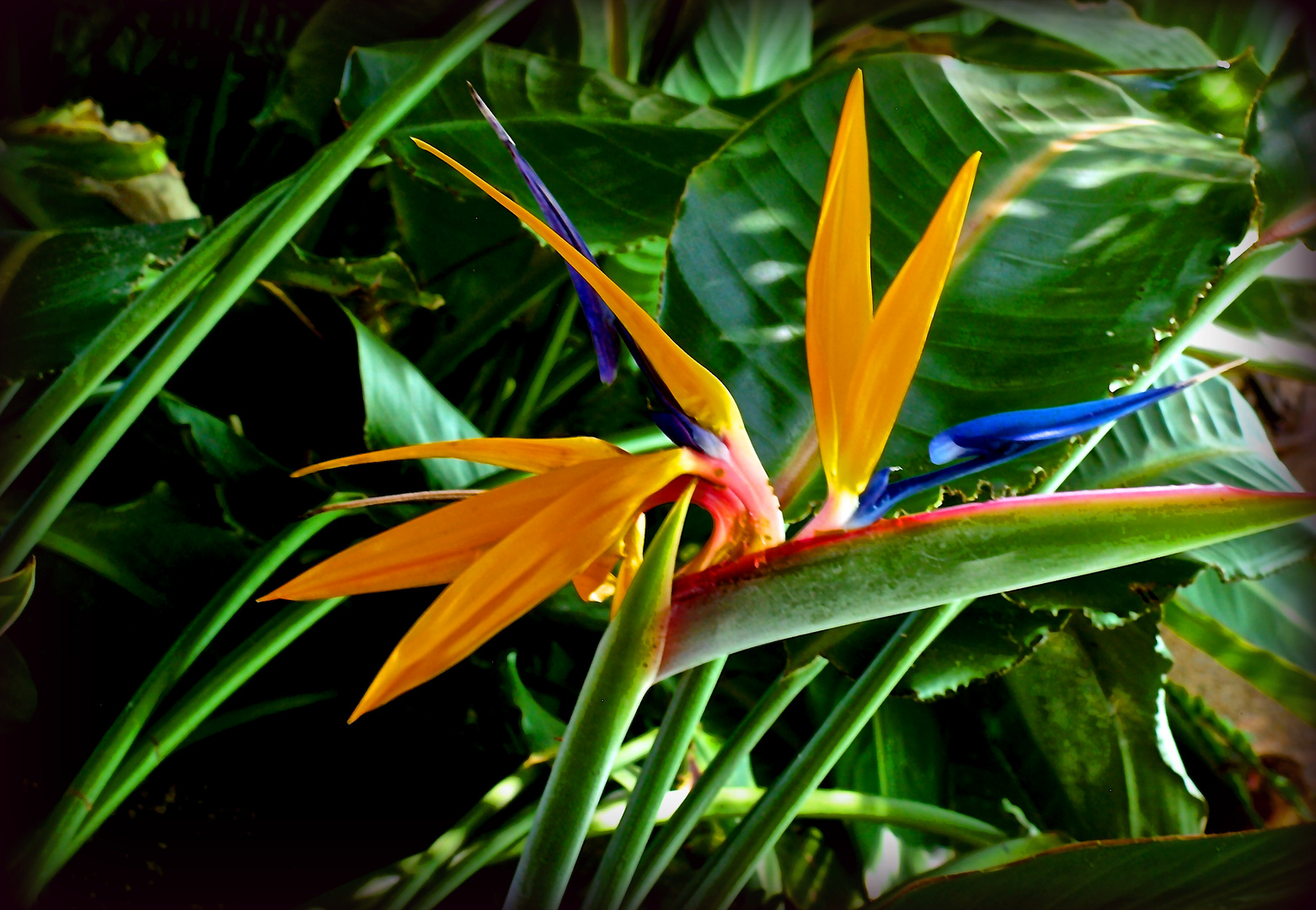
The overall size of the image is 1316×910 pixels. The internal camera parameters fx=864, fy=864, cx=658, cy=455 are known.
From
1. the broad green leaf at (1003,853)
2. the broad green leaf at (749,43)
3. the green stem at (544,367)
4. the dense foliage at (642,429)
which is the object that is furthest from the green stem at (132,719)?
the broad green leaf at (749,43)

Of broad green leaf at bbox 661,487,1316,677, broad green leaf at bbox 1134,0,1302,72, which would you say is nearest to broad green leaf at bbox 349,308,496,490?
broad green leaf at bbox 661,487,1316,677

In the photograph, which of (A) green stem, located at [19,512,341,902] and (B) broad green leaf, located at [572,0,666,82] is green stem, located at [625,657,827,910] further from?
(B) broad green leaf, located at [572,0,666,82]

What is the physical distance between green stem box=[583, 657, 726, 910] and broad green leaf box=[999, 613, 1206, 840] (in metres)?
0.29

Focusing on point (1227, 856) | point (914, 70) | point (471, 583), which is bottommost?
point (1227, 856)


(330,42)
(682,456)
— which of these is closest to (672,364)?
(682,456)

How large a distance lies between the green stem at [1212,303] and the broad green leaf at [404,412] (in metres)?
0.25

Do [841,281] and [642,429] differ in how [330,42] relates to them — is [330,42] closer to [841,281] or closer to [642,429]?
[642,429]

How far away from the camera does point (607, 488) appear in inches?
7.8

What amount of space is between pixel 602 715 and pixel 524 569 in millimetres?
41

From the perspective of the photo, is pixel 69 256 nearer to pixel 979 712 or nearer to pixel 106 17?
pixel 106 17

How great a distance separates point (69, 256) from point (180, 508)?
0.13 metres

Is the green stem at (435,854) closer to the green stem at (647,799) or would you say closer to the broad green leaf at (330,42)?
the green stem at (647,799)

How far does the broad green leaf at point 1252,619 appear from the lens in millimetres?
528

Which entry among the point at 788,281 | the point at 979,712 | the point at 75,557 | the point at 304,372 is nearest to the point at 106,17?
the point at 304,372
